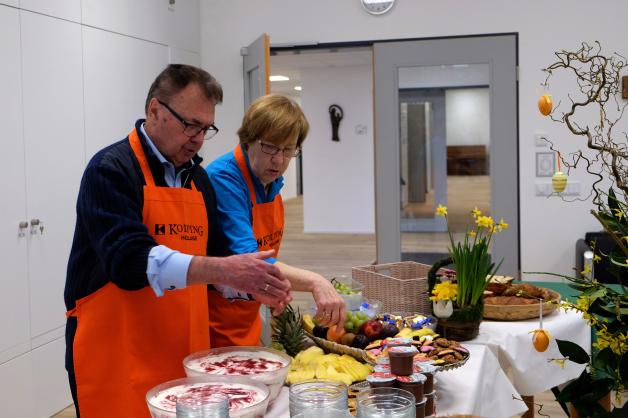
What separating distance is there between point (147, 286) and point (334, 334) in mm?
711

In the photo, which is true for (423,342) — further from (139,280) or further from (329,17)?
(329,17)

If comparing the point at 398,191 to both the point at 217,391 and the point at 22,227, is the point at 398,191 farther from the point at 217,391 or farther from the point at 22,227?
the point at 217,391

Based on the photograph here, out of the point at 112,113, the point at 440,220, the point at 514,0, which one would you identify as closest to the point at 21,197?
the point at 112,113

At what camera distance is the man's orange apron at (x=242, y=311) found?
7.57ft

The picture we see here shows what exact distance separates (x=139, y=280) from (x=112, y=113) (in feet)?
10.8

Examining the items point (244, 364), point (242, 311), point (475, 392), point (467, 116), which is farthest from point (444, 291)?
point (467, 116)

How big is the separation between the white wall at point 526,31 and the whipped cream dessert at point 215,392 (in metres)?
4.31

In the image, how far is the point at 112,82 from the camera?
4781 millimetres

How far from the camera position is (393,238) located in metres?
5.86

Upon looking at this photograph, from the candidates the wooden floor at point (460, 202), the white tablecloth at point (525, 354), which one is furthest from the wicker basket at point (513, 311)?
the wooden floor at point (460, 202)

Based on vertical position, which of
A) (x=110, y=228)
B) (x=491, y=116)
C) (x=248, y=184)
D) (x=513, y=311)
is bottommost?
(x=513, y=311)

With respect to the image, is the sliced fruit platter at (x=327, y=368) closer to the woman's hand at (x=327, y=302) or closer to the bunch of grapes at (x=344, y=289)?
the woman's hand at (x=327, y=302)

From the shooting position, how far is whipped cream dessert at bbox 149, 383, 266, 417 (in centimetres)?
161

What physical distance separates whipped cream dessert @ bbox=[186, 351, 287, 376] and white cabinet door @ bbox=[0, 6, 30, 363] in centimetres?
220
